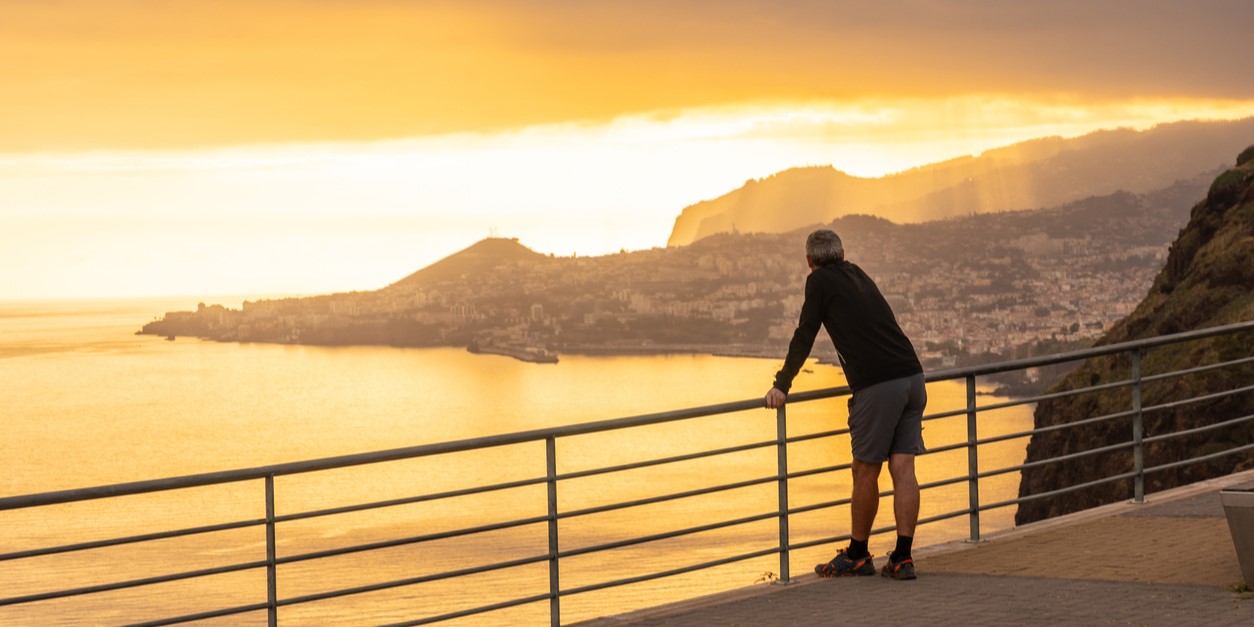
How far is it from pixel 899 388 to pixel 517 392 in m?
162

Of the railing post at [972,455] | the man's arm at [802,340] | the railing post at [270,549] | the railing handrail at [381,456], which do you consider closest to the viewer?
the railing handrail at [381,456]

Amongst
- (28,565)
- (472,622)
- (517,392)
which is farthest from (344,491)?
(517,392)

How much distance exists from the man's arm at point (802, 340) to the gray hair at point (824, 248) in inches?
5.6

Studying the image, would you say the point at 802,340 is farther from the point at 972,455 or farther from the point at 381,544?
the point at 381,544

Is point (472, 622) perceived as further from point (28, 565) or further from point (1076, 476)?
point (1076, 476)

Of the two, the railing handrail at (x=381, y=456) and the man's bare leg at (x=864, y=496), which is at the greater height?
the railing handrail at (x=381, y=456)

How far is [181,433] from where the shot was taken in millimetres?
146125

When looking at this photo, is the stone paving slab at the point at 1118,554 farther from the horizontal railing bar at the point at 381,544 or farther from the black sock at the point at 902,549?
the horizontal railing bar at the point at 381,544

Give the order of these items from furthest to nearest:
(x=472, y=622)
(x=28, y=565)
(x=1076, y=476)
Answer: (x=28, y=565), (x=472, y=622), (x=1076, y=476)

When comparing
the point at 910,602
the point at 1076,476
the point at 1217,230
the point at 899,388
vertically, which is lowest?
the point at 1076,476

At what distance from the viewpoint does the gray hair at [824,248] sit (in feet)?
24.6

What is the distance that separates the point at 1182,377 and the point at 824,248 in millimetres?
27786

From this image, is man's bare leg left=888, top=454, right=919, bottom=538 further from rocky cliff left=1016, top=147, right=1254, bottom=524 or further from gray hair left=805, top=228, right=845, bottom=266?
rocky cliff left=1016, top=147, right=1254, bottom=524

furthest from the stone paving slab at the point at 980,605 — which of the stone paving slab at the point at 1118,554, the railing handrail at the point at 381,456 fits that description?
the railing handrail at the point at 381,456
